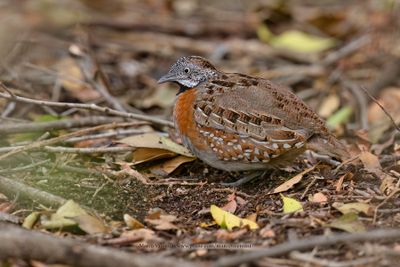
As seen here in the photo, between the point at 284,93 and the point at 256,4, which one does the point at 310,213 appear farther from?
the point at 256,4

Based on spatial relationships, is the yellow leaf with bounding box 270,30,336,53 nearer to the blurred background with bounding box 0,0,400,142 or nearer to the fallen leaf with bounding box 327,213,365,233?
the blurred background with bounding box 0,0,400,142

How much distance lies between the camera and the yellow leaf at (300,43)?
10156 millimetres

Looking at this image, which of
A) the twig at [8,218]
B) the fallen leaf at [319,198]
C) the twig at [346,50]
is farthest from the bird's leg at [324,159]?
the twig at [346,50]

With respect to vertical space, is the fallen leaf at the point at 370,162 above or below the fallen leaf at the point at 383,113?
below

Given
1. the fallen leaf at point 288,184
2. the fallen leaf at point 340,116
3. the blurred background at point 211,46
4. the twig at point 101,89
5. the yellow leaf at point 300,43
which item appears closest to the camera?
the fallen leaf at point 288,184

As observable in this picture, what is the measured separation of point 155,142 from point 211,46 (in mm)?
Answer: 4591

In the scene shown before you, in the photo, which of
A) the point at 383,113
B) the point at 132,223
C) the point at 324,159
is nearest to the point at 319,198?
the point at 324,159

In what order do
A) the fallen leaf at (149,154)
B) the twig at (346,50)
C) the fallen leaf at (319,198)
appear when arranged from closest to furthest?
the fallen leaf at (319,198) → the fallen leaf at (149,154) → the twig at (346,50)

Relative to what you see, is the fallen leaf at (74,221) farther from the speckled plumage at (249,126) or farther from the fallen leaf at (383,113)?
the fallen leaf at (383,113)

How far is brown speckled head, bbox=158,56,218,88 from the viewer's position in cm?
619

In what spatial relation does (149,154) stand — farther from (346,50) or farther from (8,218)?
(346,50)

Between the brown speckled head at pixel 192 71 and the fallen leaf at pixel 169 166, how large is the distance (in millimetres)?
649

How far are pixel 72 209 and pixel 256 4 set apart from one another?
7576 millimetres

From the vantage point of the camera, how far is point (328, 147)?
574 cm
